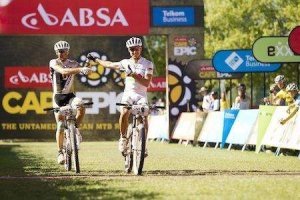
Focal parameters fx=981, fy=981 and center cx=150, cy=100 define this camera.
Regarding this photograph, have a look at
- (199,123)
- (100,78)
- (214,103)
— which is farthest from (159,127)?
(199,123)

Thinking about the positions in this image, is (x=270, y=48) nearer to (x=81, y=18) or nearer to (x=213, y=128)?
(x=213, y=128)

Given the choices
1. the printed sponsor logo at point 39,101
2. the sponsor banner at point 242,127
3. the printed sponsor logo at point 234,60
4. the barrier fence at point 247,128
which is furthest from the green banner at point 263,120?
the printed sponsor logo at point 39,101

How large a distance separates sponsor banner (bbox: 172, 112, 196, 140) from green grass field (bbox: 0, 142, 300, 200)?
43.0 feet

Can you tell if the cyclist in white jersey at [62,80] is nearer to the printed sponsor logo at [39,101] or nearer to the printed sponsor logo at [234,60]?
the printed sponsor logo at [234,60]

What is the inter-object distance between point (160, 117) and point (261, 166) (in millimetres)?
23862

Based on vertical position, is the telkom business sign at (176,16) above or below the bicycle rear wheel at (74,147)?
above

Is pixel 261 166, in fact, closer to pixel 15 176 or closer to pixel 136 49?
pixel 136 49

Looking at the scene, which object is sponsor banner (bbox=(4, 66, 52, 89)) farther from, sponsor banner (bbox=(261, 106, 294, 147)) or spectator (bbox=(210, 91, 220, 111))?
sponsor banner (bbox=(261, 106, 294, 147))

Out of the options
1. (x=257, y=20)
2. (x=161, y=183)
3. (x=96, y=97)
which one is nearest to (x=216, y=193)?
(x=161, y=183)

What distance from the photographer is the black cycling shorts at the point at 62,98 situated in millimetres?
15812

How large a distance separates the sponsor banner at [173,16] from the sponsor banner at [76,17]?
0.40m

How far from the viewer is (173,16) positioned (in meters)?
38.4

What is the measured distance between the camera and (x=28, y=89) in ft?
127

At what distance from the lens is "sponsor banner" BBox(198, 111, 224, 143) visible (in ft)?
90.7
